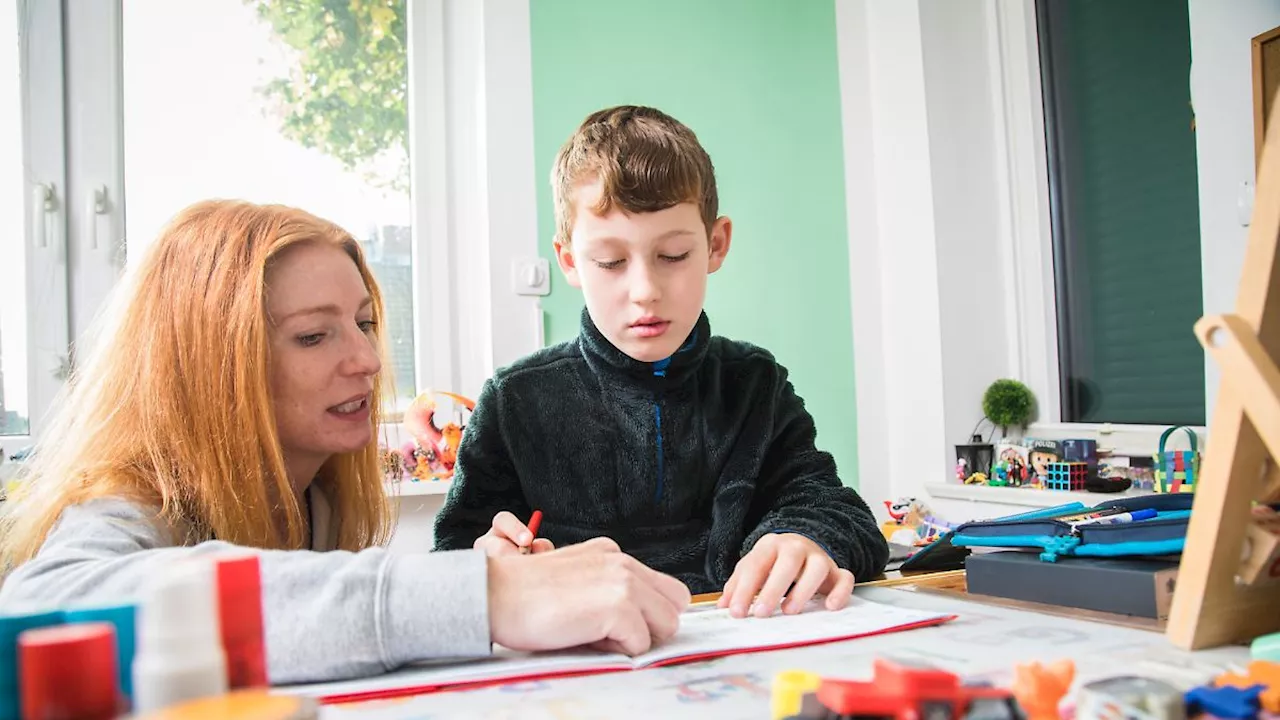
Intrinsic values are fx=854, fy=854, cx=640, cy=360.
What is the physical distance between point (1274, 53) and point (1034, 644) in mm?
1303

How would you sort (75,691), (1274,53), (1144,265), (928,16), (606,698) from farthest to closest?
(928,16) → (1144,265) → (1274,53) → (606,698) → (75,691)

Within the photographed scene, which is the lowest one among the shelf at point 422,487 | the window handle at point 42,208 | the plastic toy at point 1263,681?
the shelf at point 422,487

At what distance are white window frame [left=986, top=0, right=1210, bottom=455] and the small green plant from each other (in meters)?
0.05

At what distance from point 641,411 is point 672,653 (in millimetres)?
527

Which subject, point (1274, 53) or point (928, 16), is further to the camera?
point (928, 16)

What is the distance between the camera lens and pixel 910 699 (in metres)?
0.38

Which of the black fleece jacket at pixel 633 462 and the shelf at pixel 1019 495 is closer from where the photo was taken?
the black fleece jacket at pixel 633 462

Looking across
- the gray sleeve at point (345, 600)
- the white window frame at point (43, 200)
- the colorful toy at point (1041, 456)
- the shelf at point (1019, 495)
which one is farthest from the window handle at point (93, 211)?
the colorful toy at point (1041, 456)

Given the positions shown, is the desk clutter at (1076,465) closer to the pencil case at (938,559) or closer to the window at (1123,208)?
the window at (1123,208)

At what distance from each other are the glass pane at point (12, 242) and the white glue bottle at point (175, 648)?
187 cm

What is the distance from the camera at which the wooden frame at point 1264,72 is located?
1.37m

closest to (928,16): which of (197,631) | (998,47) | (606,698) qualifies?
(998,47)

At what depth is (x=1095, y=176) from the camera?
6.97 ft

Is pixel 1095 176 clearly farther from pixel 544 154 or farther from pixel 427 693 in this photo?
pixel 427 693
